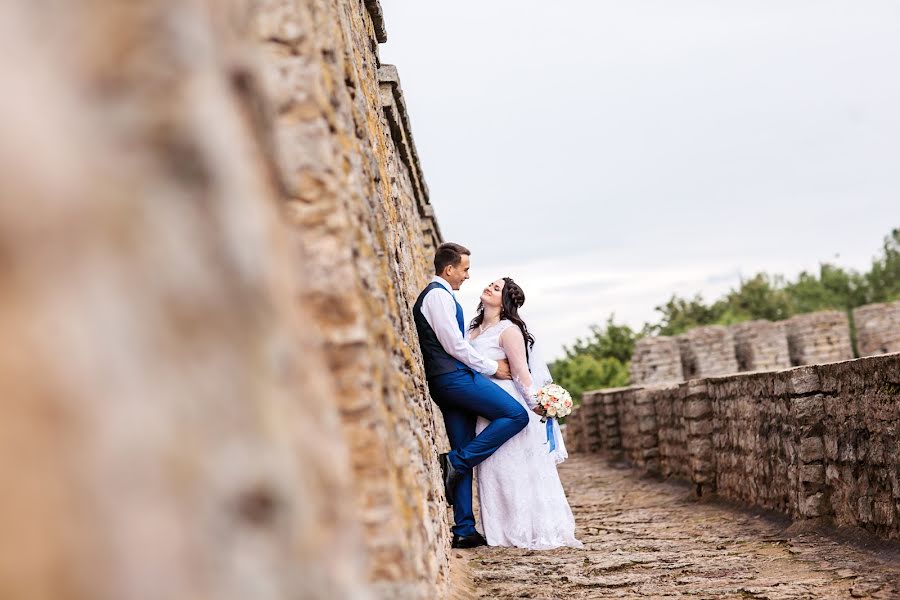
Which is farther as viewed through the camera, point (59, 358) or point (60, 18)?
point (60, 18)

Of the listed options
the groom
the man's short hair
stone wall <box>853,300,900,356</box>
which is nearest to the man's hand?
the groom

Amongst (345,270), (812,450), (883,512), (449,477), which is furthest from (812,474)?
(345,270)

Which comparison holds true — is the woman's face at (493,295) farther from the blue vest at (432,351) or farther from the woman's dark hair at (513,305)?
the blue vest at (432,351)

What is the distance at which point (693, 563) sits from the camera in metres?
5.72

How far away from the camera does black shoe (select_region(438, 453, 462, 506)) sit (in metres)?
6.49

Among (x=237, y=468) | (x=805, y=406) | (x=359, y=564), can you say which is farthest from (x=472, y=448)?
(x=237, y=468)

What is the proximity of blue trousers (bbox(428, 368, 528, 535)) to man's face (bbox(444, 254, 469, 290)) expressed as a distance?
591 millimetres

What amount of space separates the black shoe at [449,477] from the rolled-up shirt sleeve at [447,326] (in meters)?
0.67

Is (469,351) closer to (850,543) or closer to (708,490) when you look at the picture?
(850,543)

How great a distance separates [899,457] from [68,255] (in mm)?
5040

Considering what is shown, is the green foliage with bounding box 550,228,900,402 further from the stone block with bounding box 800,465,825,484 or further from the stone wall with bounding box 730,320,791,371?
the stone block with bounding box 800,465,825,484

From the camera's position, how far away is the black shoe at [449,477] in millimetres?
6492

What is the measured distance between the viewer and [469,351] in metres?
6.27

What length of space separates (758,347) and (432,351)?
15280 mm
